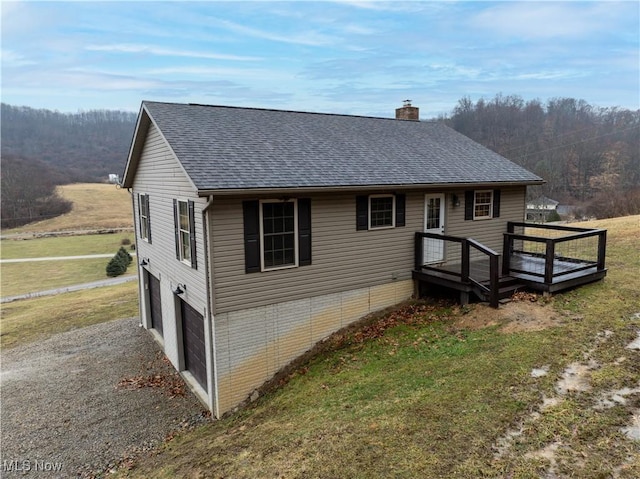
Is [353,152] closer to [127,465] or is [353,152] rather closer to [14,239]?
[127,465]

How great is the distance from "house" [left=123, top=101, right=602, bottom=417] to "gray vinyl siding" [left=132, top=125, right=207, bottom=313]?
0.06 metres

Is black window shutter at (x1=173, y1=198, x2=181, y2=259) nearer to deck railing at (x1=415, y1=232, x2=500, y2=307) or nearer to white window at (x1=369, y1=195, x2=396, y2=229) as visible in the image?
white window at (x1=369, y1=195, x2=396, y2=229)

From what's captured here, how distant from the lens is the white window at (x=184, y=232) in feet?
31.3

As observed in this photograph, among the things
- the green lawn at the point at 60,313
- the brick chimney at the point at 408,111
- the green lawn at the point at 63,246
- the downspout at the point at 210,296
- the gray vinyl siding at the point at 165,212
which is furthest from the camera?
the green lawn at the point at 63,246

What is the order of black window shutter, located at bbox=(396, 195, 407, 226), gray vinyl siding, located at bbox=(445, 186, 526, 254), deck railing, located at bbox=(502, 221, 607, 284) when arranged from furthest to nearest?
gray vinyl siding, located at bbox=(445, 186, 526, 254)
black window shutter, located at bbox=(396, 195, 407, 226)
deck railing, located at bbox=(502, 221, 607, 284)

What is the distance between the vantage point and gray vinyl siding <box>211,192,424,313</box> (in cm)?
843

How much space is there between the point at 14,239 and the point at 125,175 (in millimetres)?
51072

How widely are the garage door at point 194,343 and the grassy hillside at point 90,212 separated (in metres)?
54.8

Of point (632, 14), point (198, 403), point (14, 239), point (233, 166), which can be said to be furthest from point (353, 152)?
point (14, 239)

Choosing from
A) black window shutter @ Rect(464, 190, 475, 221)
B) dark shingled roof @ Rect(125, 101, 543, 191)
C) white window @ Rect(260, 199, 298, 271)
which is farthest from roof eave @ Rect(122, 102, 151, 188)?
black window shutter @ Rect(464, 190, 475, 221)

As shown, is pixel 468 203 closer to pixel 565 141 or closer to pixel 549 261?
pixel 549 261

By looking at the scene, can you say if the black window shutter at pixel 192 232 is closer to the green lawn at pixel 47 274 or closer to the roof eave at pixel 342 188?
the roof eave at pixel 342 188

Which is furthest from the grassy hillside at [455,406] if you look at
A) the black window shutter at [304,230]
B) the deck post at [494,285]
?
the black window shutter at [304,230]

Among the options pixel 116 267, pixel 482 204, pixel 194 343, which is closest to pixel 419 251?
pixel 482 204
